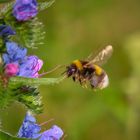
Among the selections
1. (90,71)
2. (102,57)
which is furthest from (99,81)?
(102,57)

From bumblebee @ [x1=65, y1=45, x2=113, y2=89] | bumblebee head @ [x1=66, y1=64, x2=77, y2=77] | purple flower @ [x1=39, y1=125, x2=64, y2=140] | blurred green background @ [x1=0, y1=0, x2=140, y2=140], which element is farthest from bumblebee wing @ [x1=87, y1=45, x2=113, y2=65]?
blurred green background @ [x1=0, y1=0, x2=140, y2=140]

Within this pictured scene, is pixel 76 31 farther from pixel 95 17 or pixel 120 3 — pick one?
pixel 120 3

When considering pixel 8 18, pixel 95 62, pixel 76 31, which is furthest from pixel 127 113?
pixel 8 18

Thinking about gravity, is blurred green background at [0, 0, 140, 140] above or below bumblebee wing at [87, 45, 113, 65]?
below

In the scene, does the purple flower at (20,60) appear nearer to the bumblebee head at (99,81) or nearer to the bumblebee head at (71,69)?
the bumblebee head at (71,69)

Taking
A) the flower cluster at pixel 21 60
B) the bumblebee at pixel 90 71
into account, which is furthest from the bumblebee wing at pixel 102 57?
the flower cluster at pixel 21 60

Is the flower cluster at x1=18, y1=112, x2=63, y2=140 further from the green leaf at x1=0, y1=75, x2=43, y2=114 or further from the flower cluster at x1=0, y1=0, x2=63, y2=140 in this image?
the green leaf at x1=0, y1=75, x2=43, y2=114
